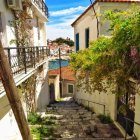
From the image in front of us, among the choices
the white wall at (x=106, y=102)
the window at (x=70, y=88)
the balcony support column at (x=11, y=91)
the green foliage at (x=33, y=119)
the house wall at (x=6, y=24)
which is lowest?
the window at (x=70, y=88)

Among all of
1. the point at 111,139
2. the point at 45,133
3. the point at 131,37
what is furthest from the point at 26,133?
the point at 45,133

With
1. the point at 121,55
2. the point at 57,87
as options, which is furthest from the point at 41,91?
the point at 121,55

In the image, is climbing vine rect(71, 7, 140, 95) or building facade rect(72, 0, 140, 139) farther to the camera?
building facade rect(72, 0, 140, 139)

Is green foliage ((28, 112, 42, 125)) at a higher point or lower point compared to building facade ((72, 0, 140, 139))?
lower

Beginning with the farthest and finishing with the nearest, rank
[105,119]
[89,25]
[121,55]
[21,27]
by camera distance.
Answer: [89,25], [21,27], [105,119], [121,55]

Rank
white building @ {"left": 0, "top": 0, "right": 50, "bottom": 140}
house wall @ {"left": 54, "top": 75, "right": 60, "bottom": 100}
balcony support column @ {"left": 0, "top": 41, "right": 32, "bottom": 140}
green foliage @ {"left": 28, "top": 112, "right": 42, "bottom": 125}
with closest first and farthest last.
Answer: balcony support column @ {"left": 0, "top": 41, "right": 32, "bottom": 140}, white building @ {"left": 0, "top": 0, "right": 50, "bottom": 140}, green foliage @ {"left": 28, "top": 112, "right": 42, "bottom": 125}, house wall @ {"left": 54, "top": 75, "right": 60, "bottom": 100}

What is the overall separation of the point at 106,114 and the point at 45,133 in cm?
398

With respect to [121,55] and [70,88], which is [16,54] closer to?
[121,55]

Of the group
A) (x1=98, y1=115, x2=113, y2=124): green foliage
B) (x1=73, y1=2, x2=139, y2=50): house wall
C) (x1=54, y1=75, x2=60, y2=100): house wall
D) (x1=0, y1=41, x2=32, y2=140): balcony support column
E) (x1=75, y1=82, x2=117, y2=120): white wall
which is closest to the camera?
(x1=0, y1=41, x2=32, y2=140): balcony support column

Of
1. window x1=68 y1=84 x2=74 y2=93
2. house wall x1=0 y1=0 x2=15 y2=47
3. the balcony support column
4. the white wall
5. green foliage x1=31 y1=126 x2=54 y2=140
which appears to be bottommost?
window x1=68 y1=84 x2=74 y2=93

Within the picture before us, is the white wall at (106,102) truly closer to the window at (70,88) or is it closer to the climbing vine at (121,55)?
the climbing vine at (121,55)

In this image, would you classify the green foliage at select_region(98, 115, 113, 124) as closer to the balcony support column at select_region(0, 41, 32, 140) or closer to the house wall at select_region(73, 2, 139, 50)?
the house wall at select_region(73, 2, 139, 50)

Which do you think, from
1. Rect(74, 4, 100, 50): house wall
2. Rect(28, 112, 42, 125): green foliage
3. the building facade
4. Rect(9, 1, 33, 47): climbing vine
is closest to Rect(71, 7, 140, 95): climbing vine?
Result: the building facade

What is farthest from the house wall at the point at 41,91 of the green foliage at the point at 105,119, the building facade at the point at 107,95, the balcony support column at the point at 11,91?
the balcony support column at the point at 11,91
